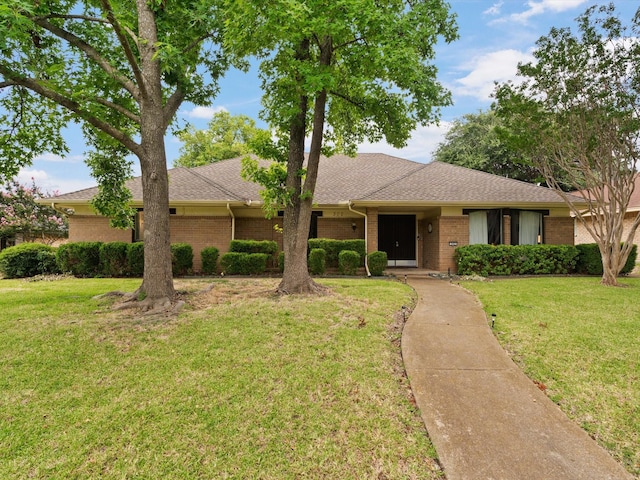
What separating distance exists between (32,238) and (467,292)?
24.0 m

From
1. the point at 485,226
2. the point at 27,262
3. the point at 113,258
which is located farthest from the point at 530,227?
the point at 27,262

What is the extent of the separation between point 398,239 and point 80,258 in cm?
1224

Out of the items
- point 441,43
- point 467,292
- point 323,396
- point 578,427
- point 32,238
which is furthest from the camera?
point 32,238

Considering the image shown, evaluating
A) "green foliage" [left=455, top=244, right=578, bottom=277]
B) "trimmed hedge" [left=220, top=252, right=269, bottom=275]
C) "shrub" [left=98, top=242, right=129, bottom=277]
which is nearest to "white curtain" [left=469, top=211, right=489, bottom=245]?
"green foliage" [left=455, top=244, right=578, bottom=277]

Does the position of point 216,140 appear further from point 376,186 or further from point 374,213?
point 374,213

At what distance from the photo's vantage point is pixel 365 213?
12.6 metres

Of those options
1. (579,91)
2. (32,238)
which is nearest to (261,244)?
(579,91)

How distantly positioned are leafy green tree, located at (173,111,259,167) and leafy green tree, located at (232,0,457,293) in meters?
20.8

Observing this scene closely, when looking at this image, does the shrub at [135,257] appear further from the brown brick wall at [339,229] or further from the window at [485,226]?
the window at [485,226]

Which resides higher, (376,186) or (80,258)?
(376,186)

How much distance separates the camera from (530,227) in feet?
42.1

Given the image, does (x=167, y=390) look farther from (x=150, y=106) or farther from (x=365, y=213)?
(x=365, y=213)

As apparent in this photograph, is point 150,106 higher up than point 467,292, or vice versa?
point 150,106

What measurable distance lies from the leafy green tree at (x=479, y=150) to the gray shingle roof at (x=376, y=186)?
12.0 meters
